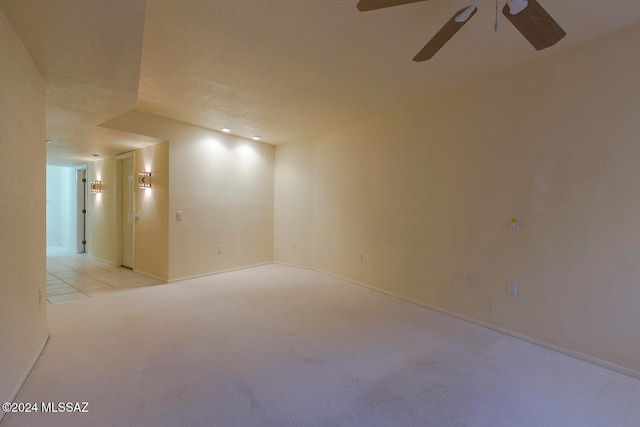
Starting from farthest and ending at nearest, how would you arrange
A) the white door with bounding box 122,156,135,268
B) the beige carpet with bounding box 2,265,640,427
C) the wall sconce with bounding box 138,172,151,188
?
the white door with bounding box 122,156,135,268 → the wall sconce with bounding box 138,172,151,188 → the beige carpet with bounding box 2,265,640,427

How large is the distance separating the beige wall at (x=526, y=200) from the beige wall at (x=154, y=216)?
10.3ft

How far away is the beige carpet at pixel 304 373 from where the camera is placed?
173 cm

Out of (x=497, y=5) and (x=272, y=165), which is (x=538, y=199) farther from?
(x=272, y=165)

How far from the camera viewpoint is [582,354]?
2.42m

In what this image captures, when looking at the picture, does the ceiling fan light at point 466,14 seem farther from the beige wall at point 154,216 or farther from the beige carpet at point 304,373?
the beige wall at point 154,216

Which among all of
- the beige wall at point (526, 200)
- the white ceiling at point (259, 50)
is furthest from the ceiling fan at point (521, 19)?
the beige wall at point (526, 200)

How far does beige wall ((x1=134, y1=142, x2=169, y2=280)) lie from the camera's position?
15.0 feet

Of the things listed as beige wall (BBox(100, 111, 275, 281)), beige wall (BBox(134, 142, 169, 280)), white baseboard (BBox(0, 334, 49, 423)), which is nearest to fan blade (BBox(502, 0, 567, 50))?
white baseboard (BBox(0, 334, 49, 423))

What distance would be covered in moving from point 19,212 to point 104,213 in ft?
16.7

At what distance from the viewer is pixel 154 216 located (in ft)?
15.7

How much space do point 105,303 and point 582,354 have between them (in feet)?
16.6

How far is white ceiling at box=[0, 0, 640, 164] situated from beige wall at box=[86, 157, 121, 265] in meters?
2.39

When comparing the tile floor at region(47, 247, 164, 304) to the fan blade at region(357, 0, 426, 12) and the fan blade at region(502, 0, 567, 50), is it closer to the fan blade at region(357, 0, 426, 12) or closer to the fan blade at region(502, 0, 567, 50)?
the fan blade at region(357, 0, 426, 12)

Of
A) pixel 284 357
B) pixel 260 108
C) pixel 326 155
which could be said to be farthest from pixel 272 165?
pixel 284 357
